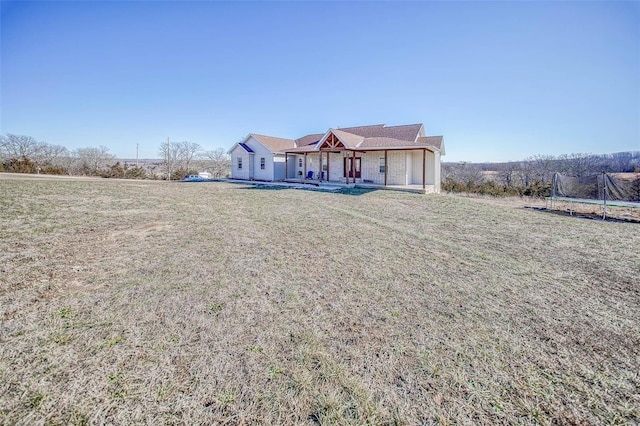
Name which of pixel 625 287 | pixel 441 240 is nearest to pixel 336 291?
pixel 441 240

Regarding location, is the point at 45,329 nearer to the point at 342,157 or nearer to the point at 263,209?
the point at 263,209

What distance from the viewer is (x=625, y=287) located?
4.94 metres

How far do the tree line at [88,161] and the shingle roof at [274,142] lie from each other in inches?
481

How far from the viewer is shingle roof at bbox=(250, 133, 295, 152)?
25452mm

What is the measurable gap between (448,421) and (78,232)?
807cm

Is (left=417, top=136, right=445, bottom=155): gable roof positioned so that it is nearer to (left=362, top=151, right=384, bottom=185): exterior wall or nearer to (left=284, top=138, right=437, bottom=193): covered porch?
(left=284, top=138, right=437, bottom=193): covered porch

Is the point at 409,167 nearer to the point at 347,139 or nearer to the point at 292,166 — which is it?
the point at 347,139

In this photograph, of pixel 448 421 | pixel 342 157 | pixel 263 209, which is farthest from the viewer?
pixel 342 157

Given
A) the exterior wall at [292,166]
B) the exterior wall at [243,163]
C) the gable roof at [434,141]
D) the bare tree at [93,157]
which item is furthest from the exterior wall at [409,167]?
the bare tree at [93,157]

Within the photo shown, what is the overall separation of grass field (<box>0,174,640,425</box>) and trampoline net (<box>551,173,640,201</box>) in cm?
918

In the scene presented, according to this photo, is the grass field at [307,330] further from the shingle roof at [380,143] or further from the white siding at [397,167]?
the white siding at [397,167]

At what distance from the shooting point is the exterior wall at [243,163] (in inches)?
1056

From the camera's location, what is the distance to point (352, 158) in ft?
73.0

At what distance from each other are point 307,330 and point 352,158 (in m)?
19.9
